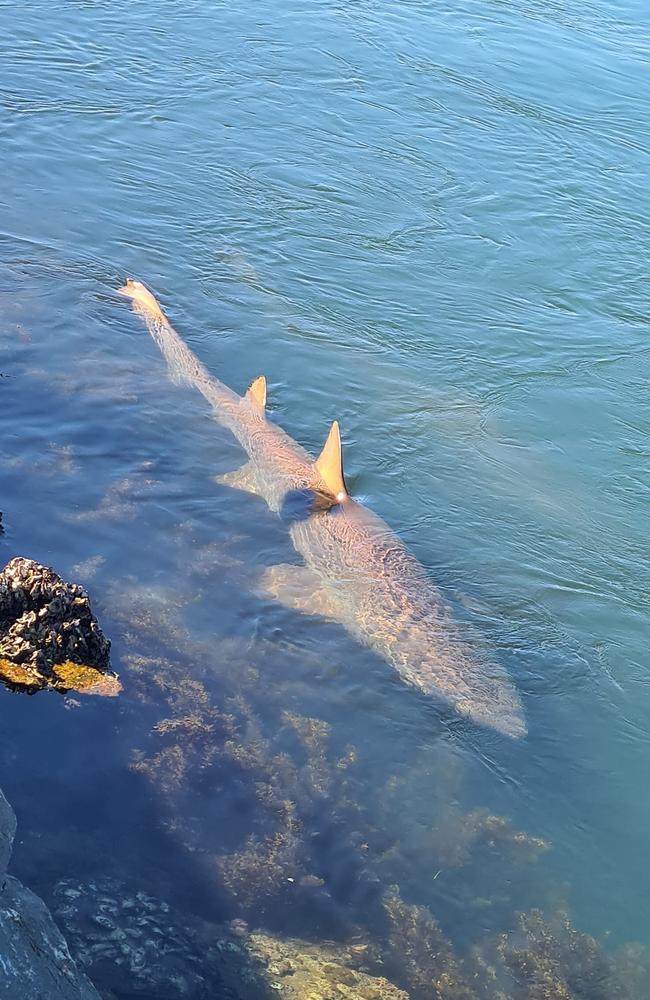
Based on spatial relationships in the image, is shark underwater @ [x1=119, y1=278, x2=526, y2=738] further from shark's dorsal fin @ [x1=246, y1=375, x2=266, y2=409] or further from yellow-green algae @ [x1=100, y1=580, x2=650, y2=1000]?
yellow-green algae @ [x1=100, y1=580, x2=650, y2=1000]

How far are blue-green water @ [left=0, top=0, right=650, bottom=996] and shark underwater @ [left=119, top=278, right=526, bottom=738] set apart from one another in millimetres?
162

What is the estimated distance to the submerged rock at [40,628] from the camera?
5680 millimetres

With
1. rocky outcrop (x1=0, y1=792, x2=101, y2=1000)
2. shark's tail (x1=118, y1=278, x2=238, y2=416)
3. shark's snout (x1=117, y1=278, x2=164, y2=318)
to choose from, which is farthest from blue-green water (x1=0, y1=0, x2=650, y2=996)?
rocky outcrop (x1=0, y1=792, x2=101, y2=1000)

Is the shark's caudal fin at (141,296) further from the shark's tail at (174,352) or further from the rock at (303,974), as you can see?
the rock at (303,974)

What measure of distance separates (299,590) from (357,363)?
3603mm

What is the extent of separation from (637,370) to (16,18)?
11.4 meters

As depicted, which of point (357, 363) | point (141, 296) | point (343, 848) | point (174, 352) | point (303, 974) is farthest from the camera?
point (141, 296)

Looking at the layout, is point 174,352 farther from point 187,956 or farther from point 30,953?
point 30,953

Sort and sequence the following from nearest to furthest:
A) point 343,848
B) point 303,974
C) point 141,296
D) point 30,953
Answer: point 30,953
point 303,974
point 343,848
point 141,296

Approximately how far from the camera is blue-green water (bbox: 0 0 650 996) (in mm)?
6035

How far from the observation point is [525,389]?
10258 mm

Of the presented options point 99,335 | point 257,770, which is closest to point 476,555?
point 257,770

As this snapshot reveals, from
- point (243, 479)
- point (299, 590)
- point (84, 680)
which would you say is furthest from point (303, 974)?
point (243, 479)

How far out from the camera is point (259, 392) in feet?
29.8
